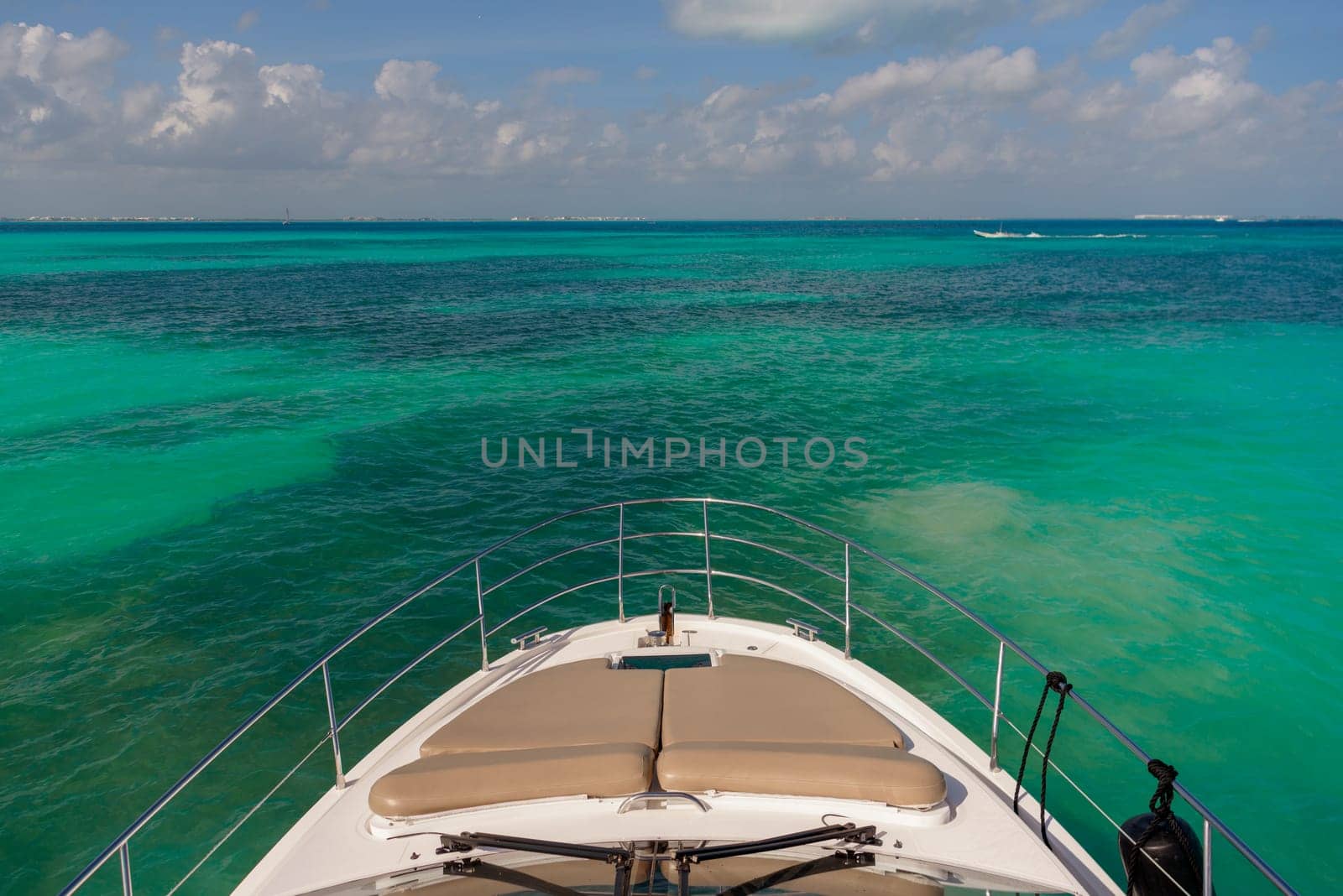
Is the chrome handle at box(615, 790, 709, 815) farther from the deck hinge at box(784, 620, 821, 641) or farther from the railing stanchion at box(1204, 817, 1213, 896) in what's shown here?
the deck hinge at box(784, 620, 821, 641)

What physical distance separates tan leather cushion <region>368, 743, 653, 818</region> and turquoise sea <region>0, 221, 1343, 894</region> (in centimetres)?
437

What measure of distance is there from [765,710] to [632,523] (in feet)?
30.0

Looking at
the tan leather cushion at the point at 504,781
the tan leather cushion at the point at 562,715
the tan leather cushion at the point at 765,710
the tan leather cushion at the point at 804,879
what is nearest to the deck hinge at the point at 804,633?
the tan leather cushion at the point at 765,710

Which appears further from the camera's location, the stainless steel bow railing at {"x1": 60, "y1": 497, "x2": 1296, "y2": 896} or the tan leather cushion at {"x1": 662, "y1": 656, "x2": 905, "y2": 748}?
the tan leather cushion at {"x1": 662, "y1": 656, "x2": 905, "y2": 748}

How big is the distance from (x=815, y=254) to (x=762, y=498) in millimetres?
80073

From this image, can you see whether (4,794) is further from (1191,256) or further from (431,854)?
(1191,256)

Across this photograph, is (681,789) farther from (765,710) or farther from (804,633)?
(804,633)

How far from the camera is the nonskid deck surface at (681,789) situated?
3.59 meters

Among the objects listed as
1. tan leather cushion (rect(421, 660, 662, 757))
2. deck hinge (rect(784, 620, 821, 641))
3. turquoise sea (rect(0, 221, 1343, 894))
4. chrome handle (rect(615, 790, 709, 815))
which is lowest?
turquoise sea (rect(0, 221, 1343, 894))

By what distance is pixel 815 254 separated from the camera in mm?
90125

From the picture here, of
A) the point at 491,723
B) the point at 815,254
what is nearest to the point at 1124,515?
the point at 491,723

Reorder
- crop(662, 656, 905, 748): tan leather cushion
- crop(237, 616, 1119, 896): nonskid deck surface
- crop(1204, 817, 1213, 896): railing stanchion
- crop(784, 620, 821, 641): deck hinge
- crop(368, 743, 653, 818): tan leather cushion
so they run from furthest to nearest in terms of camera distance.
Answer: crop(784, 620, 821, 641): deck hinge < crop(662, 656, 905, 748): tan leather cushion < crop(368, 743, 653, 818): tan leather cushion < crop(237, 616, 1119, 896): nonskid deck surface < crop(1204, 817, 1213, 896): railing stanchion

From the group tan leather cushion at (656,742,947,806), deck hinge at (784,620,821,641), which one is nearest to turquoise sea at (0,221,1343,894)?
deck hinge at (784,620,821,641)

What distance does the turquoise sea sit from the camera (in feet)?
26.5
